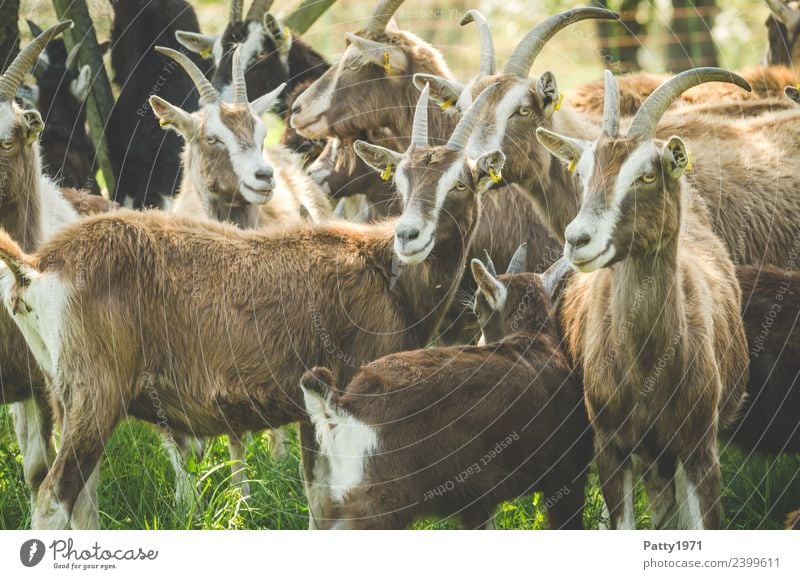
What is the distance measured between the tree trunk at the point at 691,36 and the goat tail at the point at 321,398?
7734 mm

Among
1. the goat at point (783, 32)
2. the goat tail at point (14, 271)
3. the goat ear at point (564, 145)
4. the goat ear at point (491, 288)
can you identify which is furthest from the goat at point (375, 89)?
the goat at point (783, 32)

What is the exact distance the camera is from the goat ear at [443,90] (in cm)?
739

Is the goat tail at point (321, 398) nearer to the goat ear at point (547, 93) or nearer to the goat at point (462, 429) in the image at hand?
the goat at point (462, 429)

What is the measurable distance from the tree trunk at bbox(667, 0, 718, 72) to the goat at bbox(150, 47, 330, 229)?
5838 millimetres

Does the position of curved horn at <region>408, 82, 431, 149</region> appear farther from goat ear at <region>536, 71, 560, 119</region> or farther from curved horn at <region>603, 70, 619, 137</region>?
curved horn at <region>603, 70, 619, 137</region>

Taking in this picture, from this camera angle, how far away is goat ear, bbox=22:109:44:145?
6.47 m

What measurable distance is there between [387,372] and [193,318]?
115cm

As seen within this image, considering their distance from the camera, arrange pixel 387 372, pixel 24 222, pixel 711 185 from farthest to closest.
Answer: pixel 711 185, pixel 24 222, pixel 387 372

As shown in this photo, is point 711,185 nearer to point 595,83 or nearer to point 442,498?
point 595,83

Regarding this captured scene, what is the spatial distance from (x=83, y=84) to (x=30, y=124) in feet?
8.15

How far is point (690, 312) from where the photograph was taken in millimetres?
5832

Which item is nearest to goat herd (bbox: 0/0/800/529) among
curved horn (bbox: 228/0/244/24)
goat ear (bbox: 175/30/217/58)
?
goat ear (bbox: 175/30/217/58)

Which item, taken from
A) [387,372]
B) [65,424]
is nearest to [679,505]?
[387,372]

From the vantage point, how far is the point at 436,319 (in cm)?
640
